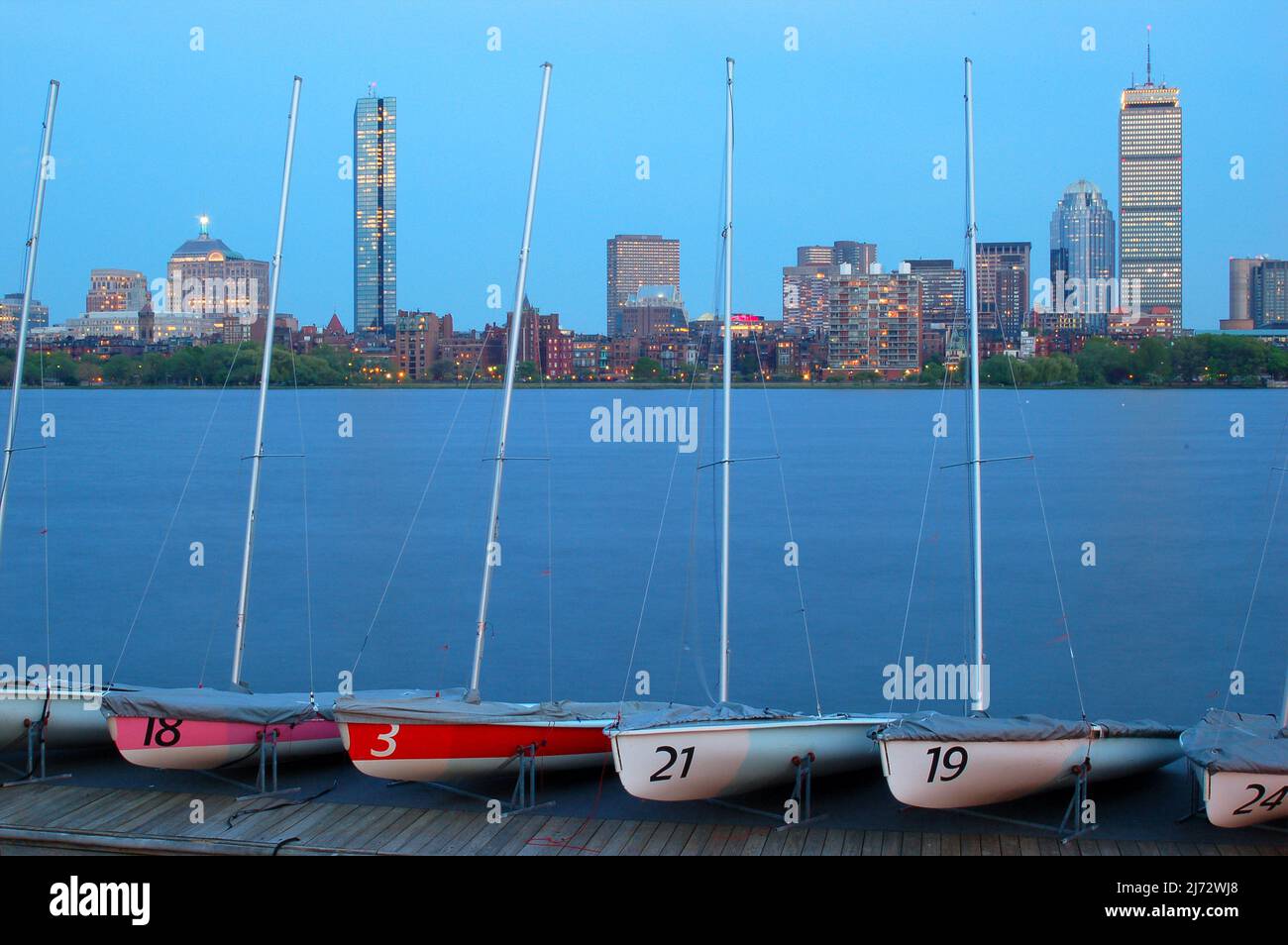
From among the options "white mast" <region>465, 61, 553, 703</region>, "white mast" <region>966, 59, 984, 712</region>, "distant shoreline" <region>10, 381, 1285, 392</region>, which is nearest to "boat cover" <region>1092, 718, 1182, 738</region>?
"white mast" <region>966, 59, 984, 712</region>

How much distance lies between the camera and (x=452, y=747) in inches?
395

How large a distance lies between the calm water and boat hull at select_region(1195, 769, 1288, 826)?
16.7 ft

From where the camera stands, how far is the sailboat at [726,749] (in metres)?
9.38

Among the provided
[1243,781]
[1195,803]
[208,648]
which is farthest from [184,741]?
[208,648]

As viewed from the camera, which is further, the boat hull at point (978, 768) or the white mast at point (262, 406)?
the white mast at point (262, 406)

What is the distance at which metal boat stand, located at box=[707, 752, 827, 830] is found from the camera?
31.4 ft

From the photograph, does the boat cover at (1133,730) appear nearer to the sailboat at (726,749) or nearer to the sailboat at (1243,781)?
the sailboat at (1243,781)

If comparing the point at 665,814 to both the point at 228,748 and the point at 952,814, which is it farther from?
the point at 228,748

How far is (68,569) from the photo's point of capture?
2844 centimetres

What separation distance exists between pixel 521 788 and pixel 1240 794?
14.7 feet

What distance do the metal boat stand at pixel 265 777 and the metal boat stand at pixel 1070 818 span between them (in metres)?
4.53

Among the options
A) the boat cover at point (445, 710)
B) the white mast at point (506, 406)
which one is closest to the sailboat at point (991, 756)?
the boat cover at point (445, 710)

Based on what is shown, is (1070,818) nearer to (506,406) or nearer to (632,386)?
(506,406)
